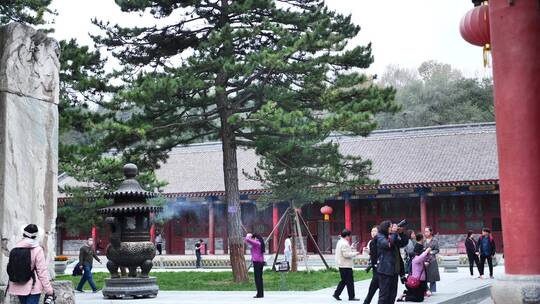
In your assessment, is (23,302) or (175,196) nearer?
(23,302)

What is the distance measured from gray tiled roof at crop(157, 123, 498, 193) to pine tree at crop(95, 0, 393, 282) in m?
13.7

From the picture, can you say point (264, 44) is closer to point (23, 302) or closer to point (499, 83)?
point (499, 83)

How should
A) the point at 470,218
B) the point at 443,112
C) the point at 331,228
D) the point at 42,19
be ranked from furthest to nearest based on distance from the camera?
the point at 443,112 < the point at 331,228 < the point at 470,218 < the point at 42,19

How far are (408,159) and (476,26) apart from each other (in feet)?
87.0

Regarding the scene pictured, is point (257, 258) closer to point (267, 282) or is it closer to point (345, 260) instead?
point (345, 260)

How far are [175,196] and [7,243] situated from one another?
2956 centimetres

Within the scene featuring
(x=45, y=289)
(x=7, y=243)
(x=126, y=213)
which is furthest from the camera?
(x=126, y=213)

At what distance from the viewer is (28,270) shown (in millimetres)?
6645

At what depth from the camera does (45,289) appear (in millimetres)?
6691

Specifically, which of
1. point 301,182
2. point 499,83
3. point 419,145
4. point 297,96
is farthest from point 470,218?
point 499,83

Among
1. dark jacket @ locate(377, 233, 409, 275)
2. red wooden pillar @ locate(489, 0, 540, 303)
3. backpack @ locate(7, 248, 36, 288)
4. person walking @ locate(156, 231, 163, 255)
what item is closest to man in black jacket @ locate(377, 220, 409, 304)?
dark jacket @ locate(377, 233, 409, 275)

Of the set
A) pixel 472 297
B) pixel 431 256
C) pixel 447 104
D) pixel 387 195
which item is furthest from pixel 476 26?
pixel 447 104

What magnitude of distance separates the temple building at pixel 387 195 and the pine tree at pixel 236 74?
15.2 meters

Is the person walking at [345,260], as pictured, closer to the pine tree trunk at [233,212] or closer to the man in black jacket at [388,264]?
the man in black jacket at [388,264]
